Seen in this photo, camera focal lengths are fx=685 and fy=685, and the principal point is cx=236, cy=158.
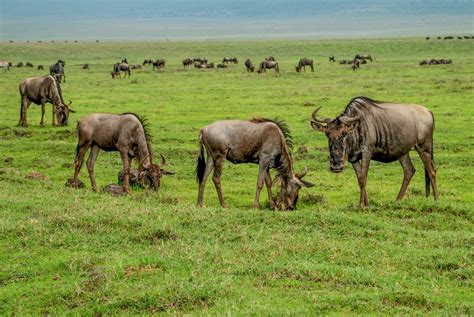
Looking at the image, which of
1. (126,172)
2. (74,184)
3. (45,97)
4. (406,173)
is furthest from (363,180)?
(45,97)

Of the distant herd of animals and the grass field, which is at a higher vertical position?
the distant herd of animals

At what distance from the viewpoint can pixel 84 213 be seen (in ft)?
36.8

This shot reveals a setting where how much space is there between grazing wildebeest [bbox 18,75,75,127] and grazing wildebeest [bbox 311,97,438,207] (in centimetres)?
1424

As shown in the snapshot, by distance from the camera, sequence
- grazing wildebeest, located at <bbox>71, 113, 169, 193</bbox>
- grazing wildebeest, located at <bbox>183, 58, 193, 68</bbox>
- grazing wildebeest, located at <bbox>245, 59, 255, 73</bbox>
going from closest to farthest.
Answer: grazing wildebeest, located at <bbox>71, 113, 169, 193</bbox> < grazing wildebeest, located at <bbox>245, 59, 255, 73</bbox> < grazing wildebeest, located at <bbox>183, 58, 193, 68</bbox>

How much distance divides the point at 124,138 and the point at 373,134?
5.29 m

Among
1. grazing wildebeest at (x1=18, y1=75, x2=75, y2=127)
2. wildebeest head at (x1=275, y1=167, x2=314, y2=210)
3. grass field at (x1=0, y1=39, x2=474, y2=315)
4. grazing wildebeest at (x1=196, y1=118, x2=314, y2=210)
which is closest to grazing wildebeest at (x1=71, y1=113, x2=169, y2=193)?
grass field at (x1=0, y1=39, x2=474, y2=315)

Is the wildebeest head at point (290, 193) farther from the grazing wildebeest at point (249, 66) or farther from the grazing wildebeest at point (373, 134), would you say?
the grazing wildebeest at point (249, 66)

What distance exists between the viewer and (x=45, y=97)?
1006 inches

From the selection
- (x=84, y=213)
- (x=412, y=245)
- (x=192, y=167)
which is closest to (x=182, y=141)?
(x=192, y=167)

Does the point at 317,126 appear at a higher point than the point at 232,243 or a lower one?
higher

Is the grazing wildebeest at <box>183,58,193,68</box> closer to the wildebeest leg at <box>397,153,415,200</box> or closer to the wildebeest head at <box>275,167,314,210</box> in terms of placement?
the wildebeest leg at <box>397,153,415,200</box>

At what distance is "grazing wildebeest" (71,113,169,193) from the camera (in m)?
14.7

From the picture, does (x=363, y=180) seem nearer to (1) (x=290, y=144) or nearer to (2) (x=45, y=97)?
(1) (x=290, y=144)

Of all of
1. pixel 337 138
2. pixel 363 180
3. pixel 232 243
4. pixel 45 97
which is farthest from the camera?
pixel 45 97
